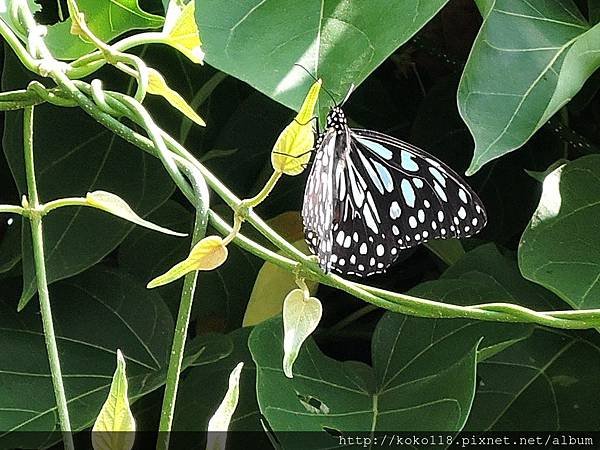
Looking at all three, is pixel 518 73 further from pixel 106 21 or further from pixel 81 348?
pixel 81 348

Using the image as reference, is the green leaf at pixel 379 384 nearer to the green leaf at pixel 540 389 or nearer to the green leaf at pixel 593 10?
the green leaf at pixel 540 389

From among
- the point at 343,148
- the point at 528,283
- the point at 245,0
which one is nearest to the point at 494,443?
the point at 528,283

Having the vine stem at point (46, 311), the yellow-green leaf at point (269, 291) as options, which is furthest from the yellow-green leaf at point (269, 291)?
the vine stem at point (46, 311)

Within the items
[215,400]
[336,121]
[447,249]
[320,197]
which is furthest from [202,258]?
[447,249]

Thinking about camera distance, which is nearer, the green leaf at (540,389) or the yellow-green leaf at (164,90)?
the yellow-green leaf at (164,90)

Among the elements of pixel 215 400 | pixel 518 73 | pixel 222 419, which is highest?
pixel 518 73

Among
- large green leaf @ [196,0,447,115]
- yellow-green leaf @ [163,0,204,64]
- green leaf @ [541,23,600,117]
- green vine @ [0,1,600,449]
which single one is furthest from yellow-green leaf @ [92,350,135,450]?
green leaf @ [541,23,600,117]

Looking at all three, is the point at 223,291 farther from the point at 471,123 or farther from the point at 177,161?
the point at 177,161
